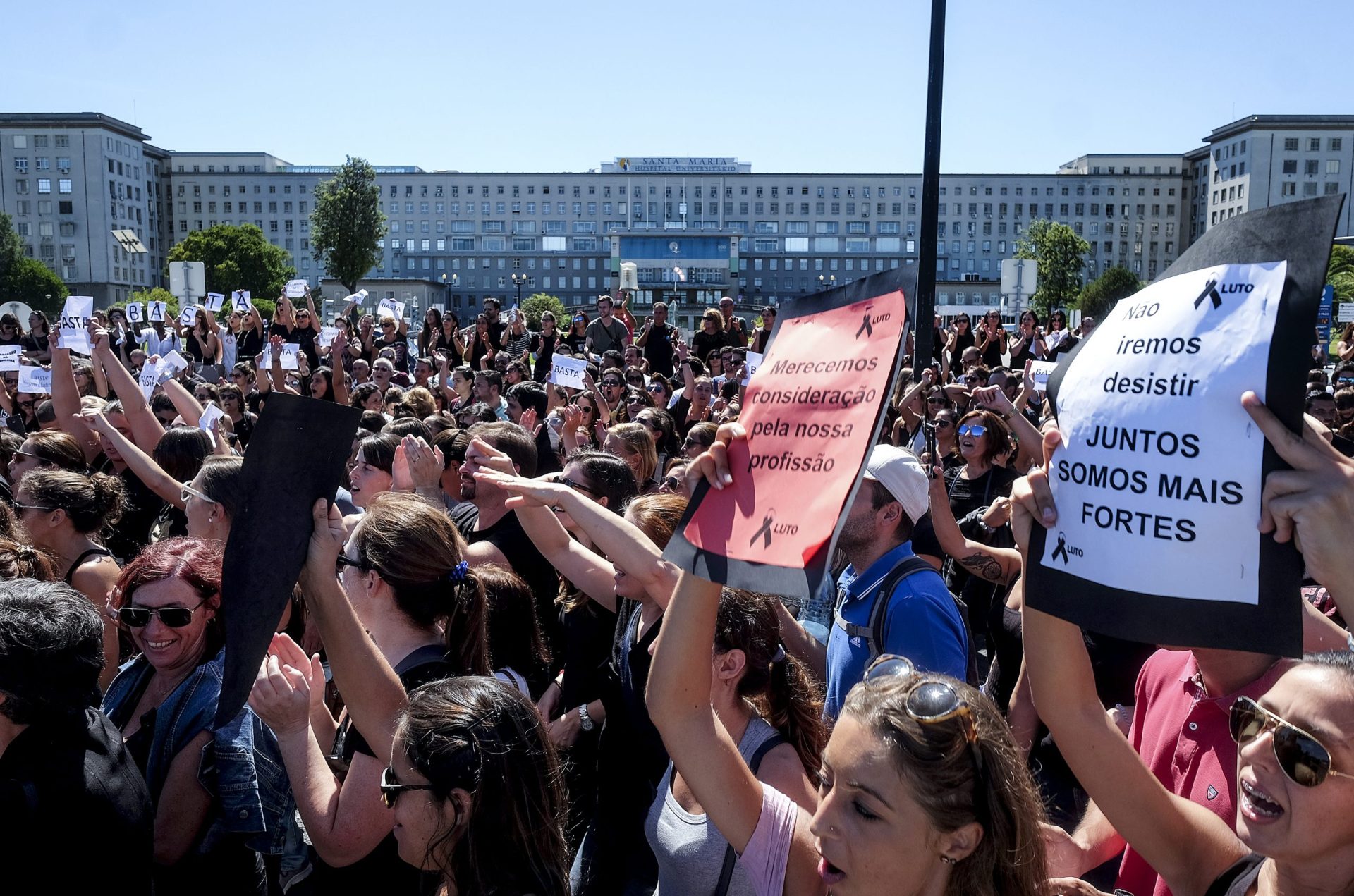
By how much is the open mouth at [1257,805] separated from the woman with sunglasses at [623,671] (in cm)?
159

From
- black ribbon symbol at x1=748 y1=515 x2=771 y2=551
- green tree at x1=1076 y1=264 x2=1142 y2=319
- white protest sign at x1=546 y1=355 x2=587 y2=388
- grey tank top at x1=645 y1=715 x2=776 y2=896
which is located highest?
green tree at x1=1076 y1=264 x2=1142 y2=319

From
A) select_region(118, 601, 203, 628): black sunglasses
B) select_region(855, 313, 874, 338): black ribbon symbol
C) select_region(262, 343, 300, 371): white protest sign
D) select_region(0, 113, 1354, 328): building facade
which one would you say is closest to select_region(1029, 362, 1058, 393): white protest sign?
select_region(262, 343, 300, 371): white protest sign

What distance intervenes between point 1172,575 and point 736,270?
130m

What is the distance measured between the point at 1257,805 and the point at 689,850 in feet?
4.20

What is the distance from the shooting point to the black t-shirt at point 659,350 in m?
14.5

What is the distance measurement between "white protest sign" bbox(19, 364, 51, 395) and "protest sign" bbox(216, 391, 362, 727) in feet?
26.4

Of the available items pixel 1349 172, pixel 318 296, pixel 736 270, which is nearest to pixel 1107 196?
pixel 1349 172

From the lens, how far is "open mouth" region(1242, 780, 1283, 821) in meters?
1.92

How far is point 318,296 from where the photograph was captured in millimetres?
108938

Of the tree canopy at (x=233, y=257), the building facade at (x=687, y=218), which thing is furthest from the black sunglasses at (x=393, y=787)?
the building facade at (x=687, y=218)

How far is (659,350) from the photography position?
14586 mm

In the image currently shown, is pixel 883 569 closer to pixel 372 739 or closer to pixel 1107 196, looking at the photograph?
pixel 372 739

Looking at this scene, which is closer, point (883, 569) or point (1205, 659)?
point (1205, 659)

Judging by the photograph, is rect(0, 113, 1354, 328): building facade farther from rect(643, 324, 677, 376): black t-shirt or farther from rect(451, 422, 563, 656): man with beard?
rect(451, 422, 563, 656): man with beard
